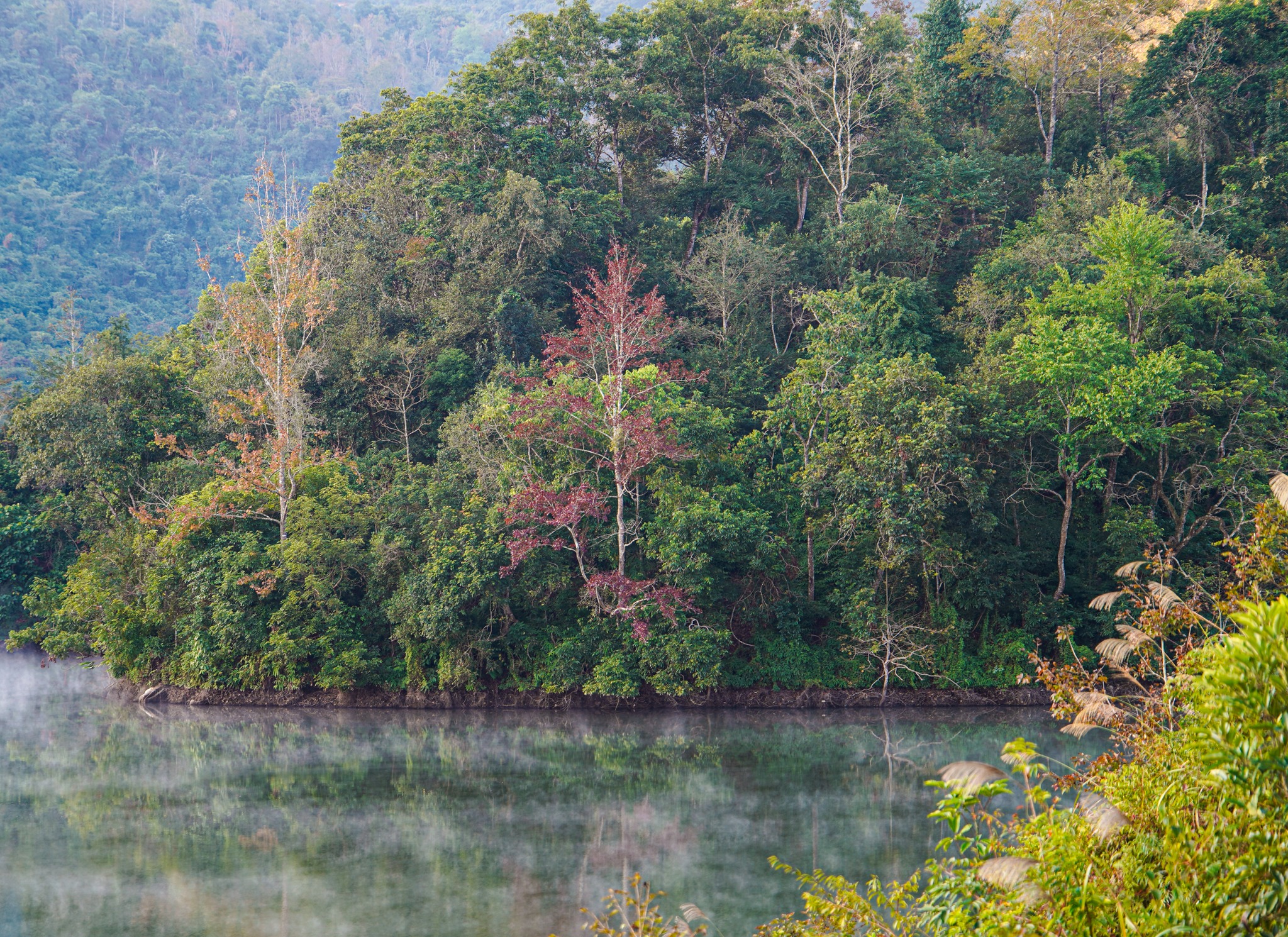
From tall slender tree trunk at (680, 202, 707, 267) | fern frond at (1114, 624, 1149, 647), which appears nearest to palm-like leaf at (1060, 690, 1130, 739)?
fern frond at (1114, 624, 1149, 647)

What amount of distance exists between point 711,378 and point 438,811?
46.8 ft

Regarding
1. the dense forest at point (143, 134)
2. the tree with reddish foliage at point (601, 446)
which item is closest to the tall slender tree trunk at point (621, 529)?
the tree with reddish foliage at point (601, 446)

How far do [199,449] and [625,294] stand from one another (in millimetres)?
11822

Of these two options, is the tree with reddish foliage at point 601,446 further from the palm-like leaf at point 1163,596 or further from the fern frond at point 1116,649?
the fern frond at point 1116,649

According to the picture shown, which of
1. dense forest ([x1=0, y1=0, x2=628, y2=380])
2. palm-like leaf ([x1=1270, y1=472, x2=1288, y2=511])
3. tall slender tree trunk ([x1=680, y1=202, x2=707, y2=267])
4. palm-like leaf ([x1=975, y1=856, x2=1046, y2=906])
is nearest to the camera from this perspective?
palm-like leaf ([x1=975, y1=856, x2=1046, y2=906])

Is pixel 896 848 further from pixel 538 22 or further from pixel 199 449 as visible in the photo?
pixel 538 22

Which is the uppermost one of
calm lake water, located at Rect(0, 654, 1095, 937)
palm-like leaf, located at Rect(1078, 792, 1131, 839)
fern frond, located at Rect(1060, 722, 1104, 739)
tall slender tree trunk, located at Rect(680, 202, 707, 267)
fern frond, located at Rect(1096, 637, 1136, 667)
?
tall slender tree trunk, located at Rect(680, 202, 707, 267)

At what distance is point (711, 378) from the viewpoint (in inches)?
1082

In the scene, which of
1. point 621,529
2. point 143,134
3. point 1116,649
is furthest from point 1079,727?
point 143,134

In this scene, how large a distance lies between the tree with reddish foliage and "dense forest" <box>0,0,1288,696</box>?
0.11m

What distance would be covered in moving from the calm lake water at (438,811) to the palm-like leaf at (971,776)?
20.3 ft

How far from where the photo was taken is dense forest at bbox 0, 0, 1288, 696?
2194 centimetres

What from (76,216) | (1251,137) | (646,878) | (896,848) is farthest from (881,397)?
(76,216)

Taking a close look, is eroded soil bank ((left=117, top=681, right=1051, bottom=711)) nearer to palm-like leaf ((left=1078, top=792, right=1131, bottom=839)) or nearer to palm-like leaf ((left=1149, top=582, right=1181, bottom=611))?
palm-like leaf ((left=1149, top=582, right=1181, bottom=611))
